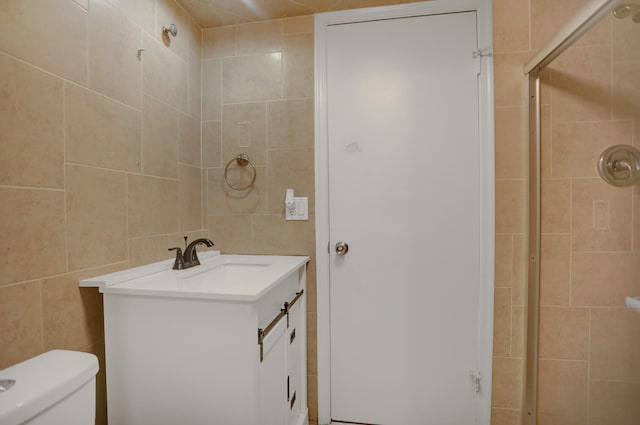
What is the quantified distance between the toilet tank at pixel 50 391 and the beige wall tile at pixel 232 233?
3.17ft

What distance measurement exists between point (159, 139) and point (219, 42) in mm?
779

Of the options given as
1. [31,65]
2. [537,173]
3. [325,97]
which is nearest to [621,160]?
[537,173]

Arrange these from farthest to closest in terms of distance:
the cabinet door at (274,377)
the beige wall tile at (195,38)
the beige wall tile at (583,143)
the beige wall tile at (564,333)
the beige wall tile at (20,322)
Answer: the beige wall tile at (195,38), the beige wall tile at (564,333), the beige wall tile at (583,143), the cabinet door at (274,377), the beige wall tile at (20,322)

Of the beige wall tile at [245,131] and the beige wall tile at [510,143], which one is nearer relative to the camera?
the beige wall tile at [510,143]

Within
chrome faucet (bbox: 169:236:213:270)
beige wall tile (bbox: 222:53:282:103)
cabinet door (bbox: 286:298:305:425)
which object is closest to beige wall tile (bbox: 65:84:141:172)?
chrome faucet (bbox: 169:236:213:270)

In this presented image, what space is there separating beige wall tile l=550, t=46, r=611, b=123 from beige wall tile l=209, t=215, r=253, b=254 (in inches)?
67.5

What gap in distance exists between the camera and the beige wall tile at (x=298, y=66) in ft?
5.52

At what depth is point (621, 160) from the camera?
3.69ft

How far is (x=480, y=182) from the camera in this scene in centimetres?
154

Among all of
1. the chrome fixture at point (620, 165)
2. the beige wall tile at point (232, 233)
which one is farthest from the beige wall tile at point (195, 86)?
the chrome fixture at point (620, 165)

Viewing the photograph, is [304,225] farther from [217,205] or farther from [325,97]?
[325,97]

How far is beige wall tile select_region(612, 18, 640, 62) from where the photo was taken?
0.99 m

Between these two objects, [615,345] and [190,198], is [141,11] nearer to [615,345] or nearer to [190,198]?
[190,198]

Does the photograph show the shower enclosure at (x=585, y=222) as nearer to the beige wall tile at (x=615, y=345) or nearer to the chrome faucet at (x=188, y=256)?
the beige wall tile at (x=615, y=345)
